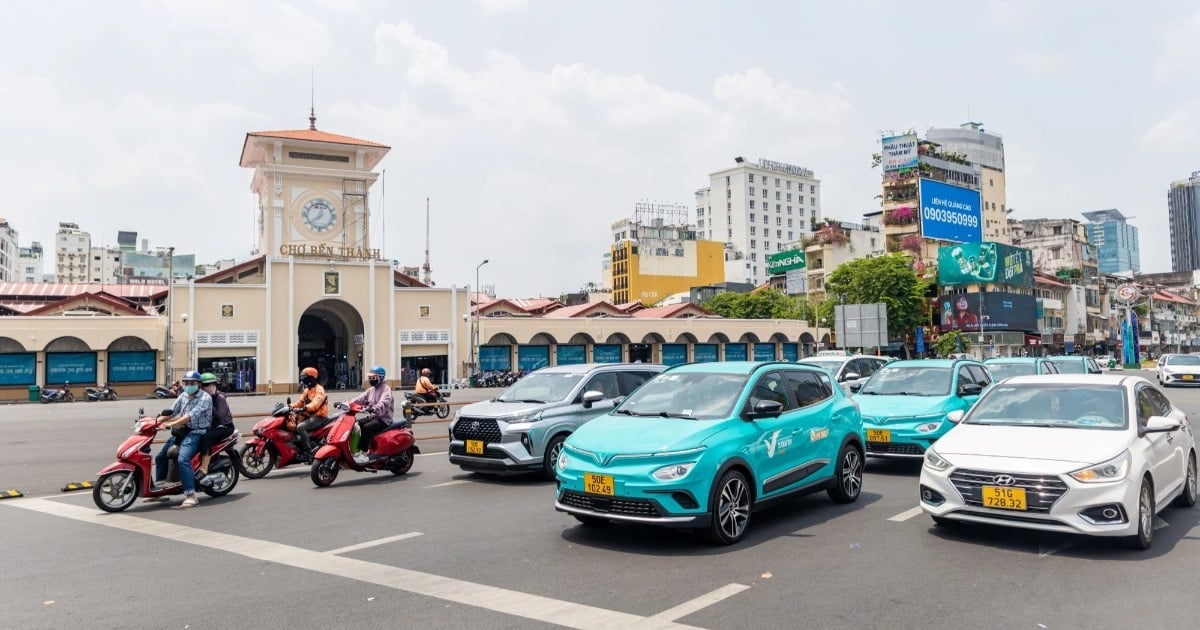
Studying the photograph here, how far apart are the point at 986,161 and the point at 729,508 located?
10882cm

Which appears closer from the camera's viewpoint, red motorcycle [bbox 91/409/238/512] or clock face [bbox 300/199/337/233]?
red motorcycle [bbox 91/409/238/512]

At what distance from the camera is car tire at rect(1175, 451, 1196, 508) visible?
8266 millimetres

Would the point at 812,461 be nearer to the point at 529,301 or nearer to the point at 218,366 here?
the point at 218,366

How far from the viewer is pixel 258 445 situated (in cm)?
1189

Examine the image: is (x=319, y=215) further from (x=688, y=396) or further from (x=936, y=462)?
(x=936, y=462)

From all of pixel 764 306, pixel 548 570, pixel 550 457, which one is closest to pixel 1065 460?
pixel 548 570

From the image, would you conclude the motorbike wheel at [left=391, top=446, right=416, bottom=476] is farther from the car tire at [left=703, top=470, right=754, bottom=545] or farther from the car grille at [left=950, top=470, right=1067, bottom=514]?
the car grille at [left=950, top=470, right=1067, bottom=514]

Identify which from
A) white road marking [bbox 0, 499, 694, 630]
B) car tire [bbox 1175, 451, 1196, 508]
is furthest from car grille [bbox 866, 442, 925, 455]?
white road marking [bbox 0, 499, 694, 630]

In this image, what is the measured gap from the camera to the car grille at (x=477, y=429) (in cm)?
1091

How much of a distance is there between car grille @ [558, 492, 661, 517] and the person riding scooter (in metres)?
6.08

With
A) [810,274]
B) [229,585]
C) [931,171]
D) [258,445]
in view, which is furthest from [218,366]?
[931,171]

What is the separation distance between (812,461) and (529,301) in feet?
213

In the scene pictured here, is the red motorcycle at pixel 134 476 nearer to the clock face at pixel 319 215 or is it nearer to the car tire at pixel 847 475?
the car tire at pixel 847 475

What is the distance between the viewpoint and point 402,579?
20.4 ft
